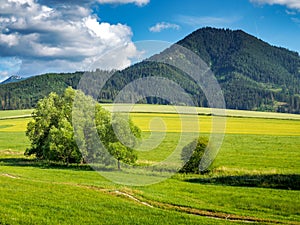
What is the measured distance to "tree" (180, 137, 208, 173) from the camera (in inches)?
1745

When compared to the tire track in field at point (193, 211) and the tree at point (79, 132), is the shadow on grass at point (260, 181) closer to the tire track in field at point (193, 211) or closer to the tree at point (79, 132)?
the tree at point (79, 132)

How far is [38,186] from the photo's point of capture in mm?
28047

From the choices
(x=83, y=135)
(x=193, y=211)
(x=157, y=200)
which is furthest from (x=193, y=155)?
(x=193, y=211)

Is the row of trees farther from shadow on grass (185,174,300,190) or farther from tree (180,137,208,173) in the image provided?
shadow on grass (185,174,300,190)

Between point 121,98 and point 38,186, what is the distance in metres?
11.0

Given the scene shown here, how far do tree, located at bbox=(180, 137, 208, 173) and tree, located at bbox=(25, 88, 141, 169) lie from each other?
21.5 ft

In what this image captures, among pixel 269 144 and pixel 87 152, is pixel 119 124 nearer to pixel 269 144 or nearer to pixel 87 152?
pixel 87 152

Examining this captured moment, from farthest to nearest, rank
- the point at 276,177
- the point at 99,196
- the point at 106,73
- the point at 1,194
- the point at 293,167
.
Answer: the point at 293,167, the point at 276,177, the point at 106,73, the point at 99,196, the point at 1,194

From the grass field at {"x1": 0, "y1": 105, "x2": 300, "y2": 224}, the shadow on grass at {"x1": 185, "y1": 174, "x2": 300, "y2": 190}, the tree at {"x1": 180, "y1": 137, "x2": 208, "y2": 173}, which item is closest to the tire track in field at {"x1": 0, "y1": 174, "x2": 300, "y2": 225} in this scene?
Result: the grass field at {"x1": 0, "y1": 105, "x2": 300, "y2": 224}

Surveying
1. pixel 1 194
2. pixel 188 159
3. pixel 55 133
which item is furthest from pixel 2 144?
pixel 1 194

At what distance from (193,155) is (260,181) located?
33.2 feet

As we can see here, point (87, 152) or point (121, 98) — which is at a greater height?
point (121, 98)

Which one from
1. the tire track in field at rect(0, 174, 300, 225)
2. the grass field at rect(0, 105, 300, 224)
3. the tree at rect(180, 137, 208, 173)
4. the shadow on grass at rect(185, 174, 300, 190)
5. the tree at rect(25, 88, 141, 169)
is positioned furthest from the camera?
the tree at rect(25, 88, 141, 169)

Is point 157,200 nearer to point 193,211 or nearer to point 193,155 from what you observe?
point 193,211
